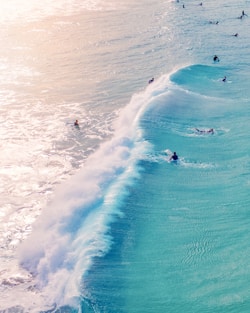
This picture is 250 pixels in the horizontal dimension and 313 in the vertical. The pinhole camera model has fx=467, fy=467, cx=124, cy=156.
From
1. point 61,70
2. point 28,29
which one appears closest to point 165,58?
point 61,70

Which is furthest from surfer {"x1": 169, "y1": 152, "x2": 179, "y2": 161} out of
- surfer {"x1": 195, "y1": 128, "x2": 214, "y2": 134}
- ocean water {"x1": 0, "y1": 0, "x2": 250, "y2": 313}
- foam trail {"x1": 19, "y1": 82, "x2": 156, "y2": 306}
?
surfer {"x1": 195, "y1": 128, "x2": 214, "y2": 134}

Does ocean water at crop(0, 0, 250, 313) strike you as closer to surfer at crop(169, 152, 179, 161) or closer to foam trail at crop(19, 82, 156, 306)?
foam trail at crop(19, 82, 156, 306)

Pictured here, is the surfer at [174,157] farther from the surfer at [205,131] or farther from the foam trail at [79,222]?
the surfer at [205,131]

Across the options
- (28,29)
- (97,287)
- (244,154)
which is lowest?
(97,287)

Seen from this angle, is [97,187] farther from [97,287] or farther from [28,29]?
[28,29]

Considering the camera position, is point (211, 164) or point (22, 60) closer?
point (211, 164)

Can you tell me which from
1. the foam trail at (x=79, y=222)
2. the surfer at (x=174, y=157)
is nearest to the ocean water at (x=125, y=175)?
the foam trail at (x=79, y=222)

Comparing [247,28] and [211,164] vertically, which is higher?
[247,28]
